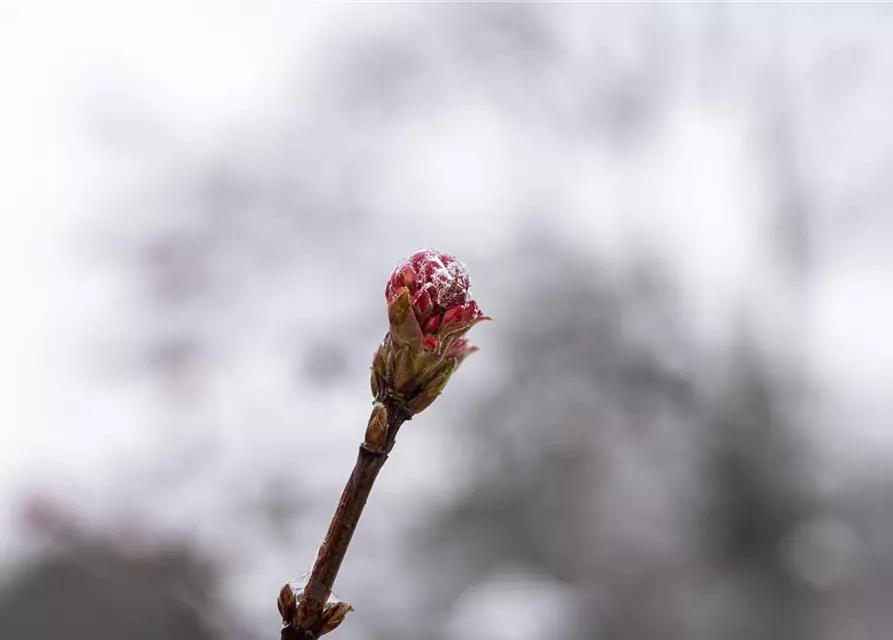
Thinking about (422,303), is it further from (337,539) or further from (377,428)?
(337,539)

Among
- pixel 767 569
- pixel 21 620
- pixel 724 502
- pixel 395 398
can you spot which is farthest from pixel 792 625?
pixel 395 398

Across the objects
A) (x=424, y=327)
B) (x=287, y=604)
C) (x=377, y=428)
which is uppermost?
(x=424, y=327)

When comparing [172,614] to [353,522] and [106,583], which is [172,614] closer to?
[106,583]

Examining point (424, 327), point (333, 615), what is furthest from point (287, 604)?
point (424, 327)

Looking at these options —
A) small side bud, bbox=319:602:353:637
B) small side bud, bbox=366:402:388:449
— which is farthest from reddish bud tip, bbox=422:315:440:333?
small side bud, bbox=319:602:353:637

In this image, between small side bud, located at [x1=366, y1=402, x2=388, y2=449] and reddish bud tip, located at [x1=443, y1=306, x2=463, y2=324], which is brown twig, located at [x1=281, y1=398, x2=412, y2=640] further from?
reddish bud tip, located at [x1=443, y1=306, x2=463, y2=324]

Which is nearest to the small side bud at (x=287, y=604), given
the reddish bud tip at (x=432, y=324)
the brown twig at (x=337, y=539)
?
the brown twig at (x=337, y=539)

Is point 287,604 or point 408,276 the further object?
point 408,276

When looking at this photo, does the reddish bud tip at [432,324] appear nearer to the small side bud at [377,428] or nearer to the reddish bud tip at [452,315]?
the reddish bud tip at [452,315]
